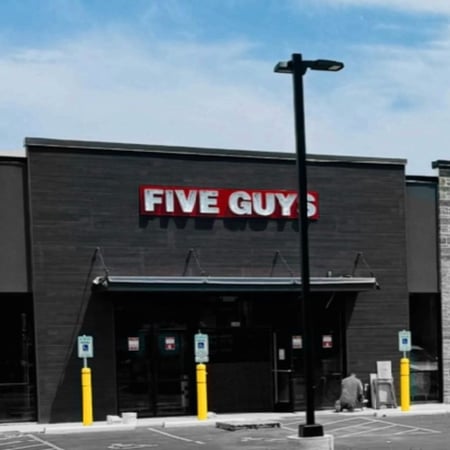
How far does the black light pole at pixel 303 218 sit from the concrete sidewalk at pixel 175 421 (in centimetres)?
659

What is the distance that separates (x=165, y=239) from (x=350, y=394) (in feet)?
20.4

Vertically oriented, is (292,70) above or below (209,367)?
above

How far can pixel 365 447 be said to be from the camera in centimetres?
1764

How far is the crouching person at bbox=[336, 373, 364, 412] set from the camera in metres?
23.7

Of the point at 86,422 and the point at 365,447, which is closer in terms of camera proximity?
the point at 365,447

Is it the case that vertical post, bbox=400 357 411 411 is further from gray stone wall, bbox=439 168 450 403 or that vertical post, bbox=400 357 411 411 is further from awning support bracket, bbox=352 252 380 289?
awning support bracket, bbox=352 252 380 289

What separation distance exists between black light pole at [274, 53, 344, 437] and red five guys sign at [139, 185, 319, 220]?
858cm

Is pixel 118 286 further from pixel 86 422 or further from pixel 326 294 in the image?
pixel 326 294

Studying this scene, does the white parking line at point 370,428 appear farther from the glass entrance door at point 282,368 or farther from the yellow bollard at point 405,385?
the glass entrance door at point 282,368

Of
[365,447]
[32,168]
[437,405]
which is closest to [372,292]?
[437,405]

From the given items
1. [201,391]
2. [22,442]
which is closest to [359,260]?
[201,391]

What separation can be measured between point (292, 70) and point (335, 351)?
38.9ft

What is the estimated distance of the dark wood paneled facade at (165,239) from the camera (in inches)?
869

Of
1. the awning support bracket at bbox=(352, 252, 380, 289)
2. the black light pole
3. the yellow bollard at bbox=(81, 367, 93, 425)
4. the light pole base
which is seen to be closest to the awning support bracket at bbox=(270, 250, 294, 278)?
the awning support bracket at bbox=(352, 252, 380, 289)
